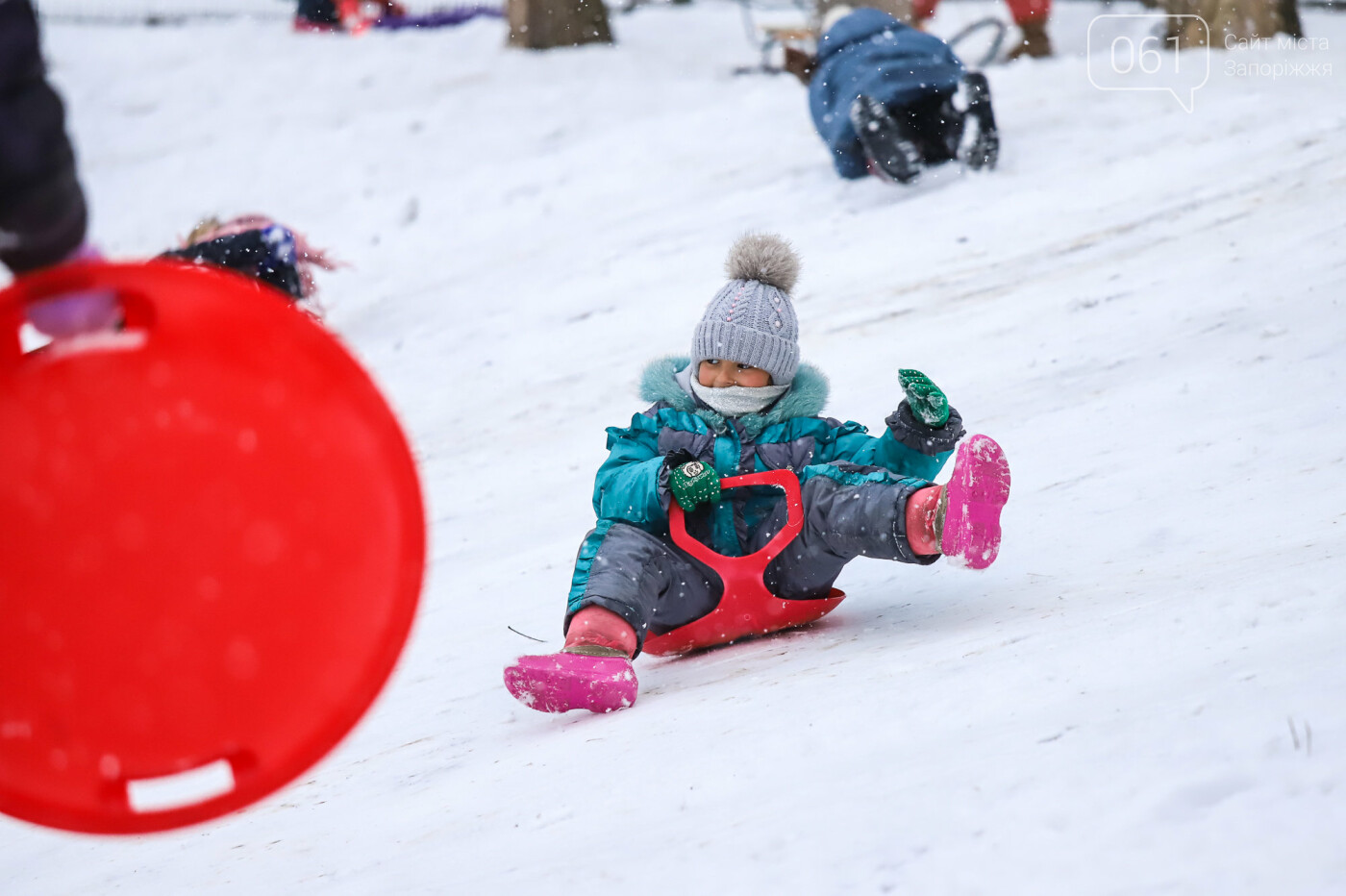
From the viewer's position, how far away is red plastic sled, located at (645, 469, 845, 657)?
7.44 ft

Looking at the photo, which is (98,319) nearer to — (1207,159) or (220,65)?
(1207,159)

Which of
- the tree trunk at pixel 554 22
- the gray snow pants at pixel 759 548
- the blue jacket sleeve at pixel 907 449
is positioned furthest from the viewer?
the tree trunk at pixel 554 22

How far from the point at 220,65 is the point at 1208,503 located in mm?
8639

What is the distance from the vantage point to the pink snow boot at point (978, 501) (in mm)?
1938

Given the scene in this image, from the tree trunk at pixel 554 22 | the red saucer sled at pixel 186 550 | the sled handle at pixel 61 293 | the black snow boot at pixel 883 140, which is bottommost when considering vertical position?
the tree trunk at pixel 554 22

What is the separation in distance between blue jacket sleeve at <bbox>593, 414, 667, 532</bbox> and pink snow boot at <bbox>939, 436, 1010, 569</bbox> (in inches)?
23.1

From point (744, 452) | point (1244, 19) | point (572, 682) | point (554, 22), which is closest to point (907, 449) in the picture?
point (744, 452)

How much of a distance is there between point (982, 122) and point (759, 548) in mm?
3736

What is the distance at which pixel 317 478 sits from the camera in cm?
116

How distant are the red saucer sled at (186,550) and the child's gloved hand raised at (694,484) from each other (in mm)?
1064

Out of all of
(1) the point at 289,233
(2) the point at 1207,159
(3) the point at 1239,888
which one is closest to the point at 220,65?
(1) the point at 289,233

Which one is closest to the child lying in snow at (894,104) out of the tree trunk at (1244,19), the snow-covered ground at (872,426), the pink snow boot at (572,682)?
the snow-covered ground at (872,426)
